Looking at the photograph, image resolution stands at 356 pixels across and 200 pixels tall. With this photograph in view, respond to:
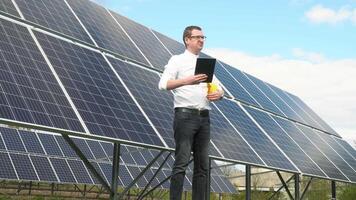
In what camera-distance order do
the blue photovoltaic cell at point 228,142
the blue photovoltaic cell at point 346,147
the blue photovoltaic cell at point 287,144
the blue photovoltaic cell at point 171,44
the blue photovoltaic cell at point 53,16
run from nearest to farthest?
the blue photovoltaic cell at point 53,16 < the blue photovoltaic cell at point 228,142 < the blue photovoltaic cell at point 287,144 < the blue photovoltaic cell at point 171,44 < the blue photovoltaic cell at point 346,147

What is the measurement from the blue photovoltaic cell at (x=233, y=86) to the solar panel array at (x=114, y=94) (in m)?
0.05

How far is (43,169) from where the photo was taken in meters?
19.5

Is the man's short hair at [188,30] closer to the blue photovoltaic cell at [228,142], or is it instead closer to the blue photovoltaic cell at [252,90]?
the blue photovoltaic cell at [228,142]

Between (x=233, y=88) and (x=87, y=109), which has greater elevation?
(x=233, y=88)

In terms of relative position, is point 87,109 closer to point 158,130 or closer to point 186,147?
point 158,130

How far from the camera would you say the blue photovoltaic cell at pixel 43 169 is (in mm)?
18934

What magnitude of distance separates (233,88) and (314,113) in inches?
355

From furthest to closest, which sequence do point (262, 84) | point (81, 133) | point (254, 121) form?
point (262, 84), point (254, 121), point (81, 133)

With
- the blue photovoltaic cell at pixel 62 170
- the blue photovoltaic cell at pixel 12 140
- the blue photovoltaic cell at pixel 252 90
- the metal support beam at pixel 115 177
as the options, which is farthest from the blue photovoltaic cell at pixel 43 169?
the metal support beam at pixel 115 177

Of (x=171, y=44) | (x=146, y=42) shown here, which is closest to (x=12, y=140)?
(x=171, y=44)

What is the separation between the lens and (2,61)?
25.4ft

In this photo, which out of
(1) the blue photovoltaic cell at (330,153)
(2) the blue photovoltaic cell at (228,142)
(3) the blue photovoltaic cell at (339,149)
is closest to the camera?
(2) the blue photovoltaic cell at (228,142)

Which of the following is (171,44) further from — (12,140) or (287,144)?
(12,140)

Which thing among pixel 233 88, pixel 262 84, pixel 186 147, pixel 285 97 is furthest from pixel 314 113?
pixel 186 147
